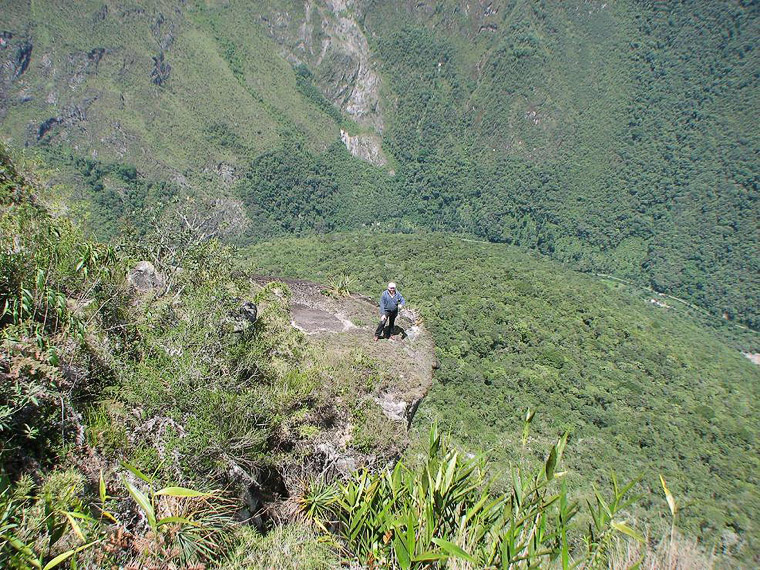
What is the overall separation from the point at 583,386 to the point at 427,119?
5058 inches

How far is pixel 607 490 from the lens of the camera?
17.1 m

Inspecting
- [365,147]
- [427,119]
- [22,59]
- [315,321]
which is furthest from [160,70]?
[315,321]

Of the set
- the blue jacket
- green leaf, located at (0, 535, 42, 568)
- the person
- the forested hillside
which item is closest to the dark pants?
the person

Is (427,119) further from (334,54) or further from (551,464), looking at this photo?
(551,464)

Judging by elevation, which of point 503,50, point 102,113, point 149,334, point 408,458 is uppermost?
point 503,50

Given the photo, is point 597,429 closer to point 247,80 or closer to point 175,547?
point 175,547

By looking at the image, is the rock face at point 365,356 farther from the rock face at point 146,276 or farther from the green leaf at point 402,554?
the rock face at point 146,276

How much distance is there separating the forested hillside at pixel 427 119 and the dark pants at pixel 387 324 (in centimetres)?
5663

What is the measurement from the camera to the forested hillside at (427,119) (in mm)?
79188

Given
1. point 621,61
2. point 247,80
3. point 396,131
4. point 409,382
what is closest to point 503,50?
point 621,61

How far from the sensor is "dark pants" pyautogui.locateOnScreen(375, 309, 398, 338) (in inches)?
437

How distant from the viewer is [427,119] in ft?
449

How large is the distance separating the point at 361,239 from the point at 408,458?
36422 millimetres

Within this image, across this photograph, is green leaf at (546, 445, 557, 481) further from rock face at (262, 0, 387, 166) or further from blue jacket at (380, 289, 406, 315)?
rock face at (262, 0, 387, 166)
